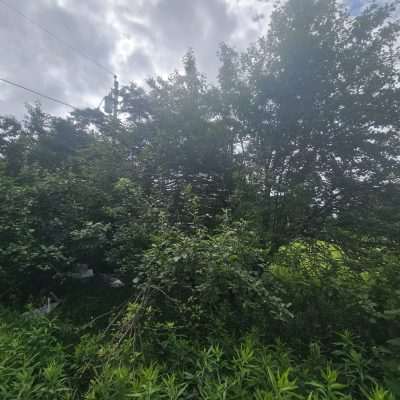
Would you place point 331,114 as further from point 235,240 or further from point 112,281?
point 112,281

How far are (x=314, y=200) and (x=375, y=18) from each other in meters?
2.66

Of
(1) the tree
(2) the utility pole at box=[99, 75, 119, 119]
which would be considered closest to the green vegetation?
(1) the tree

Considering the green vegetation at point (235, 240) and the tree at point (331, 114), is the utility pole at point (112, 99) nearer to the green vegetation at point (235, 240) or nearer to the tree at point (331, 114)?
the green vegetation at point (235, 240)

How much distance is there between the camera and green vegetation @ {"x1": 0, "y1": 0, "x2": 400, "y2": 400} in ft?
4.83

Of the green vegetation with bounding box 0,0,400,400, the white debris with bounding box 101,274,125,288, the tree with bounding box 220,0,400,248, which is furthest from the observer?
the white debris with bounding box 101,274,125,288

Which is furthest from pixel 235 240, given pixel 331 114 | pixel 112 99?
pixel 112 99

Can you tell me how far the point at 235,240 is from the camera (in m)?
2.07

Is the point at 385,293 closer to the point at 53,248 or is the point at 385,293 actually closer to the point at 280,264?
the point at 280,264

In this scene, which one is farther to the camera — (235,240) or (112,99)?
(112,99)

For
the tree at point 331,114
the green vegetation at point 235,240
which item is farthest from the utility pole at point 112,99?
the tree at point 331,114

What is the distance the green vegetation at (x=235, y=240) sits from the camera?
1.47 meters

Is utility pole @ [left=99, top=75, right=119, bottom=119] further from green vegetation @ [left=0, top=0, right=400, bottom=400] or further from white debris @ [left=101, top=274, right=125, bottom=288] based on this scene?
white debris @ [left=101, top=274, right=125, bottom=288]

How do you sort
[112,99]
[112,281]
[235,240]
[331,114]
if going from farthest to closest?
[112,99], [112,281], [331,114], [235,240]

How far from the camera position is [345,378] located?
1.43 metres
